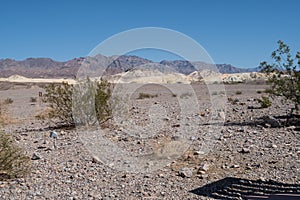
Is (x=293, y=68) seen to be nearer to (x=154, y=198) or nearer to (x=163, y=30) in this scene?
(x=163, y=30)

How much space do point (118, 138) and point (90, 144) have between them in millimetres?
891

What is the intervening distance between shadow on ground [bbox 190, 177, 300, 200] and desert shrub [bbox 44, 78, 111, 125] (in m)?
6.97

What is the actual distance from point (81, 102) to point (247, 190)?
7.82 metres

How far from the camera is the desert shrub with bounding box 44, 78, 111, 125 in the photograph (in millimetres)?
12312

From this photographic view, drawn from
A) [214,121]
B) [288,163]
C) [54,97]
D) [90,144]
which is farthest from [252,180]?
[54,97]

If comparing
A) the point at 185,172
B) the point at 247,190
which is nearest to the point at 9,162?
the point at 185,172

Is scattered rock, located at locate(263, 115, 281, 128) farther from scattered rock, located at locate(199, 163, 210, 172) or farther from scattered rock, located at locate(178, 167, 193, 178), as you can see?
scattered rock, located at locate(178, 167, 193, 178)

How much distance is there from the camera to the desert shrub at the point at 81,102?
1231 cm

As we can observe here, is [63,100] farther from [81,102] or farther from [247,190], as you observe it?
[247,190]

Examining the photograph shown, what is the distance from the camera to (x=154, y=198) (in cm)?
539

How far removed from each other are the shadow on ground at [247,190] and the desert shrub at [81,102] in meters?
6.97

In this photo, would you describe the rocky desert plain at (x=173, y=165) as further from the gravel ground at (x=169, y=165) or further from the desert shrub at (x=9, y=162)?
the desert shrub at (x=9, y=162)

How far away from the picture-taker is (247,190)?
18.2 feet

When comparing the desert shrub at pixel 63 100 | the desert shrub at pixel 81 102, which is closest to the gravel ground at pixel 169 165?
the desert shrub at pixel 81 102
